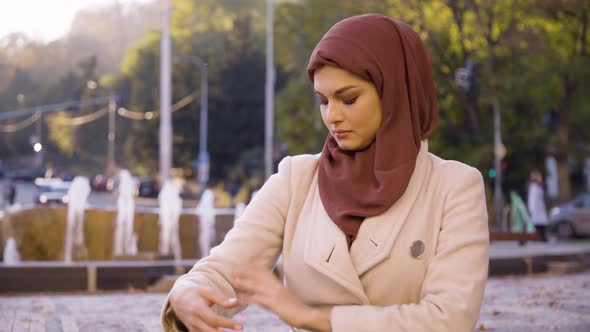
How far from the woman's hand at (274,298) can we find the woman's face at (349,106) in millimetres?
481

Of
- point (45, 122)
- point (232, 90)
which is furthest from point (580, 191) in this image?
point (45, 122)

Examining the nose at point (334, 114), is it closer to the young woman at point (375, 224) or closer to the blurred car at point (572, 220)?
the young woman at point (375, 224)

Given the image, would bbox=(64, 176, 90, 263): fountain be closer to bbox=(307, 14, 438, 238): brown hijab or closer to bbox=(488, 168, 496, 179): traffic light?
bbox=(307, 14, 438, 238): brown hijab

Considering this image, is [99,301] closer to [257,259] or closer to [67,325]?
[67,325]

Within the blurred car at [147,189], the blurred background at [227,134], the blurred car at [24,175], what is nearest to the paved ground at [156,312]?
the blurred background at [227,134]

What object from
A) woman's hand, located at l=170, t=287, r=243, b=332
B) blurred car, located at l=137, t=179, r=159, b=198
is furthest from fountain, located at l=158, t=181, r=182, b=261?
blurred car, located at l=137, t=179, r=159, b=198

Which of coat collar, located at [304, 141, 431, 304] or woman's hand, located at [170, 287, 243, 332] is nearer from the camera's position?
woman's hand, located at [170, 287, 243, 332]

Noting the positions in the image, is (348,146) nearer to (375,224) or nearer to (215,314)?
(375,224)

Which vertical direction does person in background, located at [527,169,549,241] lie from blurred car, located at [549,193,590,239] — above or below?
above

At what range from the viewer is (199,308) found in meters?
2.78

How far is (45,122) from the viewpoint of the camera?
97.1 metres

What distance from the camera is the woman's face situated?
9.55 ft

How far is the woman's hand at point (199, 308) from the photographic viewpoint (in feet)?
9.00

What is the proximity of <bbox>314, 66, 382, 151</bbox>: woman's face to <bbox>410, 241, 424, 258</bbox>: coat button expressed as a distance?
302mm
